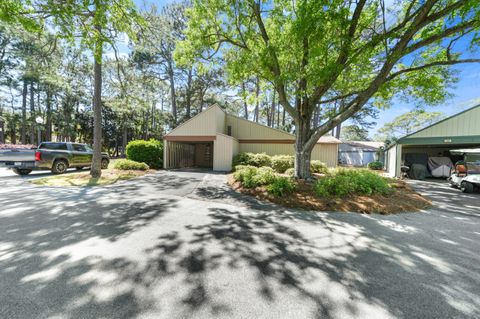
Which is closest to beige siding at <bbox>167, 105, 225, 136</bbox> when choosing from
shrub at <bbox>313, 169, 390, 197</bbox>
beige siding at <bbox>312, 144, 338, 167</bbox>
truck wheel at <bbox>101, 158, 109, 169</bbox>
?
truck wheel at <bbox>101, 158, 109, 169</bbox>

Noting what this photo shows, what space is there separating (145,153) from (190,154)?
504 cm

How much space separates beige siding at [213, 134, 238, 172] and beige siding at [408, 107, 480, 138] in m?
12.3

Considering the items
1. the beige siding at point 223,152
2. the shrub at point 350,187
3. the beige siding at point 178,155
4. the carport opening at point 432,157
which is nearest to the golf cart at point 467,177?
the carport opening at point 432,157

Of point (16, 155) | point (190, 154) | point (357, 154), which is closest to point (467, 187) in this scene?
point (190, 154)

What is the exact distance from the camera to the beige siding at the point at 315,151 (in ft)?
49.8

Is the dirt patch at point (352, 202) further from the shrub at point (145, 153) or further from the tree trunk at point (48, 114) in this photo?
the tree trunk at point (48, 114)

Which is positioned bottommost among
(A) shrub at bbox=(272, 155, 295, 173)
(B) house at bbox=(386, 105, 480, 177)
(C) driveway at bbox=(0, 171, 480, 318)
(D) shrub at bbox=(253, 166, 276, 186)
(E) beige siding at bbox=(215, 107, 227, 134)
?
(C) driveway at bbox=(0, 171, 480, 318)

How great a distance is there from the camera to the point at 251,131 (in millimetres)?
15820

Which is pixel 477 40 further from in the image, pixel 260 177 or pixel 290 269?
pixel 290 269

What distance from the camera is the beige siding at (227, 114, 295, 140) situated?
15.3 meters

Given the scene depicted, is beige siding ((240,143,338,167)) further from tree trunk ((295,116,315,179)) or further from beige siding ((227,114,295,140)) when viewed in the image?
tree trunk ((295,116,315,179))

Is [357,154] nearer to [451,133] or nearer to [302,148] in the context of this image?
[451,133]

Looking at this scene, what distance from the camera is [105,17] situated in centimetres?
589

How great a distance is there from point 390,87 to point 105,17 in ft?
37.2
